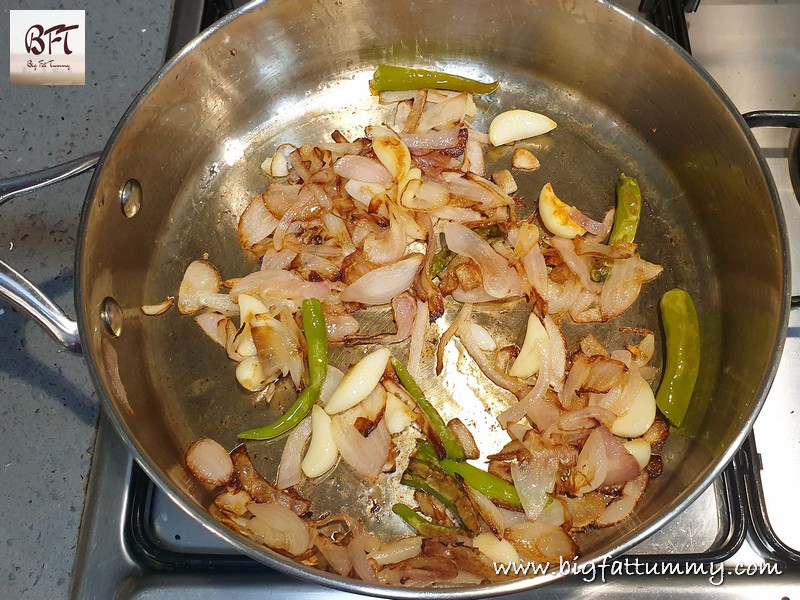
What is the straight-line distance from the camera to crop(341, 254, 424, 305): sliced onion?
117 cm

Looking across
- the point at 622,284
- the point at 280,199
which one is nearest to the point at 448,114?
the point at 280,199

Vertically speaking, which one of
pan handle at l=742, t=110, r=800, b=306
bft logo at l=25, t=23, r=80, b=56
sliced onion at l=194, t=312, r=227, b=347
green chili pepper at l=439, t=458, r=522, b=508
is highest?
Answer: pan handle at l=742, t=110, r=800, b=306

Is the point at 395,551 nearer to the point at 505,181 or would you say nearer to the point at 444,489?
the point at 444,489

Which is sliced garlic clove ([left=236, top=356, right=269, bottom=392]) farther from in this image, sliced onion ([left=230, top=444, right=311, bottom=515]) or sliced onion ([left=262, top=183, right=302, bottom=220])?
sliced onion ([left=262, top=183, right=302, bottom=220])

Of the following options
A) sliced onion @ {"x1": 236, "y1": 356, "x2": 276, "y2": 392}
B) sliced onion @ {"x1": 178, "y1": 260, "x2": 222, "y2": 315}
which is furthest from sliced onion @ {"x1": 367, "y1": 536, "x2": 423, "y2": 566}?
sliced onion @ {"x1": 178, "y1": 260, "x2": 222, "y2": 315}

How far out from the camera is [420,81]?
1.35 meters

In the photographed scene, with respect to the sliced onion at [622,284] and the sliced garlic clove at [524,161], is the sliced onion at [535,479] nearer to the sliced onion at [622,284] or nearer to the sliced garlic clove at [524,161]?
the sliced onion at [622,284]

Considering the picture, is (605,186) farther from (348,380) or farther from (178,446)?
(178,446)

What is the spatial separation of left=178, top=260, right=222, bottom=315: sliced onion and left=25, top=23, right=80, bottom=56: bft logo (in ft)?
2.08

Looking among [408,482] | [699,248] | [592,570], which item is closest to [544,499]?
[592,570]

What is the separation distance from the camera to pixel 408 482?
1.08 metres

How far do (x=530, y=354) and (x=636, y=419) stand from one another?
0.70 feet

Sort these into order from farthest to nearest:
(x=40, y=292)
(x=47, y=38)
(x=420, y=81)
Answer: (x=47, y=38), (x=420, y=81), (x=40, y=292)

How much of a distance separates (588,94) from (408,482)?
0.91m
